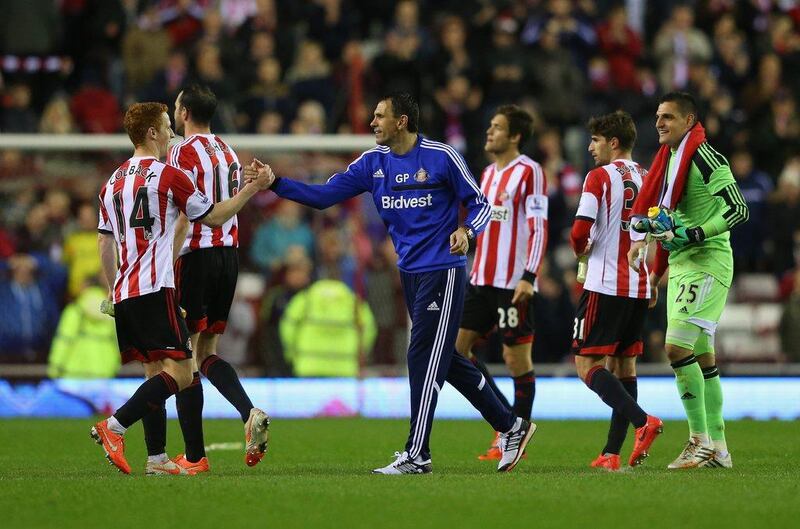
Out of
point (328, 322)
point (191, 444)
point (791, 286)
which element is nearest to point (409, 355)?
point (191, 444)

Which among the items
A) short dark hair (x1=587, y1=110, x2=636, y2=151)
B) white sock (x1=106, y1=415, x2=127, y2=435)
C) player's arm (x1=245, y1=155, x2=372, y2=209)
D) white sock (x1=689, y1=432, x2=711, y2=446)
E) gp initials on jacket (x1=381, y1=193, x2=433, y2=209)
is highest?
short dark hair (x1=587, y1=110, x2=636, y2=151)

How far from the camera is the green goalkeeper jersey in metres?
8.83

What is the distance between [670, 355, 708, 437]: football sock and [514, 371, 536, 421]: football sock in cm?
183

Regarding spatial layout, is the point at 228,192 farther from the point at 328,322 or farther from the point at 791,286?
the point at 791,286

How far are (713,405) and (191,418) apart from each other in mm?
3250

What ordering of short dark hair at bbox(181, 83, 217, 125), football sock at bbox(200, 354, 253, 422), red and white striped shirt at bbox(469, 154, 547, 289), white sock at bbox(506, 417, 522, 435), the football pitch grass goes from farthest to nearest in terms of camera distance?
1. red and white striped shirt at bbox(469, 154, 547, 289)
2. short dark hair at bbox(181, 83, 217, 125)
3. white sock at bbox(506, 417, 522, 435)
4. football sock at bbox(200, 354, 253, 422)
5. the football pitch grass

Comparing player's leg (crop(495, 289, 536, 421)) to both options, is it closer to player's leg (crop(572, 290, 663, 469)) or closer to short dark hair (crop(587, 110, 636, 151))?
player's leg (crop(572, 290, 663, 469))

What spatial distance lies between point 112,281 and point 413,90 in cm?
994

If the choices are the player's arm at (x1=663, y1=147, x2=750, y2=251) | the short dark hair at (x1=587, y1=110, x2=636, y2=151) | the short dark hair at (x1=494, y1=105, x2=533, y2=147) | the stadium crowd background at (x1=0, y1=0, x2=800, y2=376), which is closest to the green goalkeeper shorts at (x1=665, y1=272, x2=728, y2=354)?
the player's arm at (x1=663, y1=147, x2=750, y2=251)

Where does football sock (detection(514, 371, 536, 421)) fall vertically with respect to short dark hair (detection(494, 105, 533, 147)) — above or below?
below

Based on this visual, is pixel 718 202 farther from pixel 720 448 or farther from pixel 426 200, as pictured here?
pixel 426 200

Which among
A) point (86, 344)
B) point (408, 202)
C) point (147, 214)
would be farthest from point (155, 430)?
point (86, 344)

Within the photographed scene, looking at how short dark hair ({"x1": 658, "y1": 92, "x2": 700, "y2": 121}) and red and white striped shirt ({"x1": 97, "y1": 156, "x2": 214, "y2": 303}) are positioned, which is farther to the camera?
short dark hair ({"x1": 658, "y1": 92, "x2": 700, "y2": 121})

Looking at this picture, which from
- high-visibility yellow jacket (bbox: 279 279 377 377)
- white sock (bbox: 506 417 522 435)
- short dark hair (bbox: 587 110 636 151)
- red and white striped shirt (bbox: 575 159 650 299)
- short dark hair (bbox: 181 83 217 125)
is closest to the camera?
white sock (bbox: 506 417 522 435)
